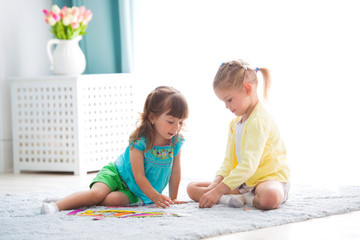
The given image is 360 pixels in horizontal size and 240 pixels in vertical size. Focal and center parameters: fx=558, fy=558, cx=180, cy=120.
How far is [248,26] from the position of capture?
2.79 m

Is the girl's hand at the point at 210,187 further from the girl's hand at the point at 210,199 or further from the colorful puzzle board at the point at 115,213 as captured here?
the colorful puzzle board at the point at 115,213

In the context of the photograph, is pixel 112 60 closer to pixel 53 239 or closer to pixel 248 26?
pixel 248 26

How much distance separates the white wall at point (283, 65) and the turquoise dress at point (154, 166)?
0.65 meters

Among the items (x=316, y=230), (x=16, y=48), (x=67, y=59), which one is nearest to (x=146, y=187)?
(x=316, y=230)

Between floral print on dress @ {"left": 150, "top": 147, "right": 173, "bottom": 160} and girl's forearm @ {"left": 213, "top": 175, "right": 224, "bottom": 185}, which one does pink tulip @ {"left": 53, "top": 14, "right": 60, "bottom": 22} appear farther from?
girl's forearm @ {"left": 213, "top": 175, "right": 224, "bottom": 185}

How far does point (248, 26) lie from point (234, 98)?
0.98 m

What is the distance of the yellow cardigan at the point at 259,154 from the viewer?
5.98 ft

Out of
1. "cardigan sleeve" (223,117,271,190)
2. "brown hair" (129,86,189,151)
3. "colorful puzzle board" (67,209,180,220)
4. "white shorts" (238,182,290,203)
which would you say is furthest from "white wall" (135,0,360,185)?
"colorful puzzle board" (67,209,180,220)

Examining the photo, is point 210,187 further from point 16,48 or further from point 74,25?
point 16,48

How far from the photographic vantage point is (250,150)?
6.06 feet

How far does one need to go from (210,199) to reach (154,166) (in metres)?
0.25

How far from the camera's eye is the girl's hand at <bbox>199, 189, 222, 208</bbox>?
1.84 m

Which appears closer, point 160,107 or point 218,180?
point 160,107

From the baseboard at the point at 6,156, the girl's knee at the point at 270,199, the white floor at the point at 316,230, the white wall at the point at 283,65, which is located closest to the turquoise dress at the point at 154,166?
the girl's knee at the point at 270,199
